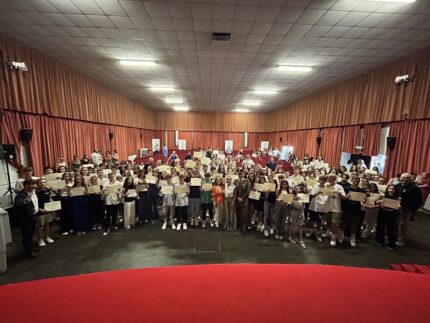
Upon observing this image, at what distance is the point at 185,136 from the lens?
84.2 feet

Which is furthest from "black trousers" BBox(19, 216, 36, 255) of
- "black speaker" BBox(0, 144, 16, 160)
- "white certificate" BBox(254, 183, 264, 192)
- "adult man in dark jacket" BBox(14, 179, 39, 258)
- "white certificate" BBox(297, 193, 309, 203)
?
"white certificate" BBox(297, 193, 309, 203)

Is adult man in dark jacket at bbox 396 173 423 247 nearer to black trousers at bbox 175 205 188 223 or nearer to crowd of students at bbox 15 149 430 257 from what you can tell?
crowd of students at bbox 15 149 430 257

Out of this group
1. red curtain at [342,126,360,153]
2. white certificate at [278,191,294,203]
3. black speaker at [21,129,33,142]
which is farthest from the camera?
red curtain at [342,126,360,153]

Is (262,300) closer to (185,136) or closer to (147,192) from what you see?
(147,192)

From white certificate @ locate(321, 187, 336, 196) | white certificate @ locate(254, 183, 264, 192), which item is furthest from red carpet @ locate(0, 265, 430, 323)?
white certificate @ locate(254, 183, 264, 192)

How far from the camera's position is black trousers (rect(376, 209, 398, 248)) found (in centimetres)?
531

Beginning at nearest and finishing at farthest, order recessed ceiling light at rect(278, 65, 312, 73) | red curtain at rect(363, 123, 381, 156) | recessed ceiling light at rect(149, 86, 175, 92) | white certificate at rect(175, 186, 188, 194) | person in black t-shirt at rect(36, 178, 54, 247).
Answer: person in black t-shirt at rect(36, 178, 54, 247) < white certificate at rect(175, 186, 188, 194) < recessed ceiling light at rect(278, 65, 312, 73) < red curtain at rect(363, 123, 381, 156) < recessed ceiling light at rect(149, 86, 175, 92)

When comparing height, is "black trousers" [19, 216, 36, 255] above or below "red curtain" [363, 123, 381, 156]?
below

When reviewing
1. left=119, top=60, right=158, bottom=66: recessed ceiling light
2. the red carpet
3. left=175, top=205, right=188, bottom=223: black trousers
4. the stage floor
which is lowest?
the stage floor

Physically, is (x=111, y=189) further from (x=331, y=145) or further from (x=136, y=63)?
(x=331, y=145)

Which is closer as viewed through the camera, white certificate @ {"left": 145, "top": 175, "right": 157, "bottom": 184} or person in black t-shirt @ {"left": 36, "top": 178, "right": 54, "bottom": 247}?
person in black t-shirt @ {"left": 36, "top": 178, "right": 54, "bottom": 247}

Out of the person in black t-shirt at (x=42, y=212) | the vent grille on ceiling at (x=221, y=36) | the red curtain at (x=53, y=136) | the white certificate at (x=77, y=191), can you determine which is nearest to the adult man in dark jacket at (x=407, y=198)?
the vent grille on ceiling at (x=221, y=36)

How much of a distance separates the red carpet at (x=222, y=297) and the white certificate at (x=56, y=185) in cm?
540

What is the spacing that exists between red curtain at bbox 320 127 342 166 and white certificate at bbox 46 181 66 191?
535 inches
